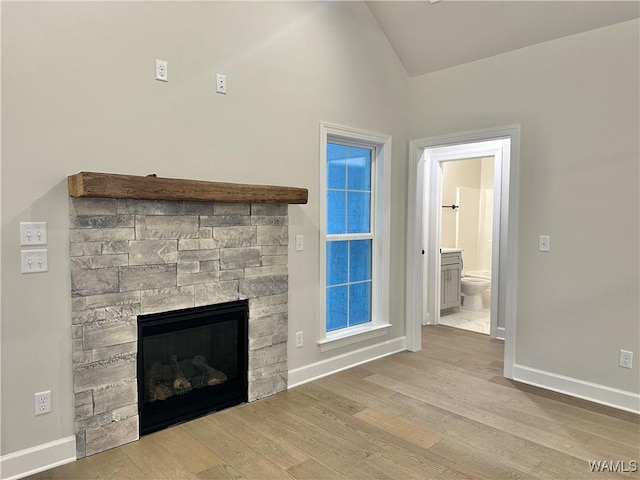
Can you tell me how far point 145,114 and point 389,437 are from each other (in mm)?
2475

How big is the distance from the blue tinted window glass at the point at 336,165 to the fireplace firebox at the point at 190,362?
1.39 metres

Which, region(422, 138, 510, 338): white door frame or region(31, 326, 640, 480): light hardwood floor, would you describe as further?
region(422, 138, 510, 338): white door frame

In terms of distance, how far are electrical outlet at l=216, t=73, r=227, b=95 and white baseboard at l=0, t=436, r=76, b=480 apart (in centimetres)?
230

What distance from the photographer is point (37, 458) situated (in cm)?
236

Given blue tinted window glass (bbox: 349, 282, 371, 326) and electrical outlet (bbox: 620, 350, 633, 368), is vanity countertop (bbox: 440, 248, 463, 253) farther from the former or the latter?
electrical outlet (bbox: 620, 350, 633, 368)

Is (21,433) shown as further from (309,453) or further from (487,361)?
(487,361)

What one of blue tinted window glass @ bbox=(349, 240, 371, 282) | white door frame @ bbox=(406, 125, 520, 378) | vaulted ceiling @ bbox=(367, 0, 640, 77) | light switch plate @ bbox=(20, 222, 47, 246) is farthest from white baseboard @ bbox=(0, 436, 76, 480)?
vaulted ceiling @ bbox=(367, 0, 640, 77)

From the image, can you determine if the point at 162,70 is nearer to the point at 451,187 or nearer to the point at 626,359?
the point at 626,359

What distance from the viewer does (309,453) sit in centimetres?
254

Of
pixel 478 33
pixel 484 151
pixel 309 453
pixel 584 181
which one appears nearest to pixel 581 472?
pixel 309 453

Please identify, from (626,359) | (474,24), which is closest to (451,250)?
(626,359)

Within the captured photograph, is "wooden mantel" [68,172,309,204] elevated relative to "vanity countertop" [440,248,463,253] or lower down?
elevated

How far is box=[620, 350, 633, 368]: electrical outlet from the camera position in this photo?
3152mm

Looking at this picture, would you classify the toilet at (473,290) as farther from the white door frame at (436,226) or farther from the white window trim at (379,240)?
the white window trim at (379,240)
